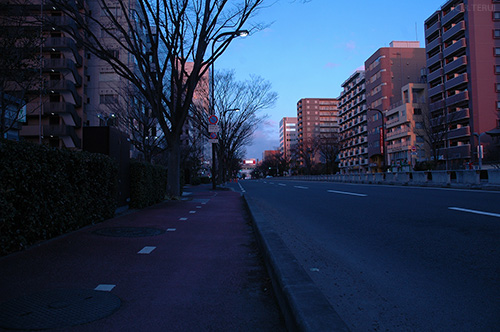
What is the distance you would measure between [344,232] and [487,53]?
51578 millimetres

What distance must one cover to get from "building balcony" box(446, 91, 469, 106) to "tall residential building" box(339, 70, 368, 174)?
26392 millimetres

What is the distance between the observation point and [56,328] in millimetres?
2264

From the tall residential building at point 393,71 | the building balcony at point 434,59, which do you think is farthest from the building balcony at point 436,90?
the tall residential building at point 393,71

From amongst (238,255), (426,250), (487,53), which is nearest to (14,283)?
(238,255)

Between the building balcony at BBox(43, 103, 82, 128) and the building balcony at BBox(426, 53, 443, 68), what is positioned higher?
the building balcony at BBox(426, 53, 443, 68)

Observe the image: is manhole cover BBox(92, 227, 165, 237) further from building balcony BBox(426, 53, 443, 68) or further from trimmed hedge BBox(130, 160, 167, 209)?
building balcony BBox(426, 53, 443, 68)

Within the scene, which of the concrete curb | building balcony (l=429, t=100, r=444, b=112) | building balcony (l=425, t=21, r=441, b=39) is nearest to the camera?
the concrete curb

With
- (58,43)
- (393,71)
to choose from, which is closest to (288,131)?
(393,71)

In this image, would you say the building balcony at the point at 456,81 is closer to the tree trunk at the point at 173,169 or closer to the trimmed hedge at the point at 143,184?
the tree trunk at the point at 173,169

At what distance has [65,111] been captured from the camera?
102 feet

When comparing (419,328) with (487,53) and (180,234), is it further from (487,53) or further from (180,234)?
(487,53)

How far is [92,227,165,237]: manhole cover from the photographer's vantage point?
5.72 meters

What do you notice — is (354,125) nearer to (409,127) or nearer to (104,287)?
(409,127)

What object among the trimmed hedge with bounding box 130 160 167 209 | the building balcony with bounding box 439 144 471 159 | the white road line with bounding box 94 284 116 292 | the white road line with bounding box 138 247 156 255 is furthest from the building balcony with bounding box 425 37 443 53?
the white road line with bounding box 94 284 116 292
